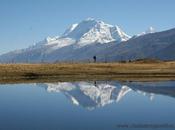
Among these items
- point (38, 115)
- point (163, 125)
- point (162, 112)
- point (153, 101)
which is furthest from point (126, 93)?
point (163, 125)

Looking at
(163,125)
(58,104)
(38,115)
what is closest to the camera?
(163,125)

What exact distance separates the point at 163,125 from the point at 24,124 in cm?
→ 1258

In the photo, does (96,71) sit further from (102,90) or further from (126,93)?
(126,93)

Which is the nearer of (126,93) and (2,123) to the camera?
(2,123)

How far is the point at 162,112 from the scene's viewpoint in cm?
4744

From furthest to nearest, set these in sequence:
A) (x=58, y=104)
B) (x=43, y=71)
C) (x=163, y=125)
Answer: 1. (x=43, y=71)
2. (x=58, y=104)
3. (x=163, y=125)

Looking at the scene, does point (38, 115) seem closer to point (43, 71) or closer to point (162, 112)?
point (162, 112)

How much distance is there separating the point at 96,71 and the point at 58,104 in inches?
3372

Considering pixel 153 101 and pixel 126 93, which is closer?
pixel 153 101

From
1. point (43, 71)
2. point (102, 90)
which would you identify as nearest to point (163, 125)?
point (102, 90)

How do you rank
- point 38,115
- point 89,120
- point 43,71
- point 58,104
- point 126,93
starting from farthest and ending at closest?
1. point 43,71
2. point 126,93
3. point 58,104
4. point 38,115
5. point 89,120

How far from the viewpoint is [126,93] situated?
2857 inches

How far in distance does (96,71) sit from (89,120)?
10097 centimetres

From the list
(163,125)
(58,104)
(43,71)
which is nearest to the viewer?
(163,125)
